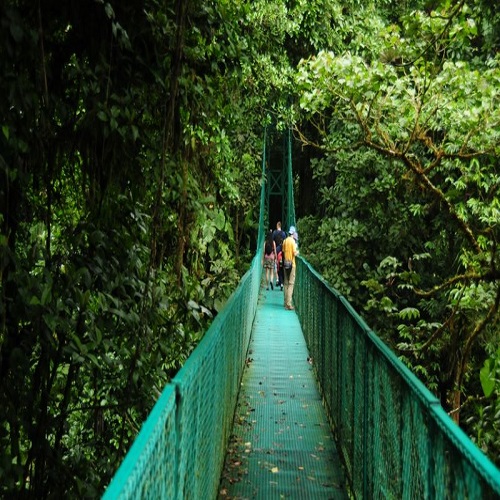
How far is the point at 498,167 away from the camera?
26.2 ft

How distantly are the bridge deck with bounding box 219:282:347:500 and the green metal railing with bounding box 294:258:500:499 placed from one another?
170 millimetres

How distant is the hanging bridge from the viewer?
138 cm

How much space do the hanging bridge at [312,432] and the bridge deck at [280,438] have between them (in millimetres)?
10

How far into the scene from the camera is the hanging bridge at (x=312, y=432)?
1.38 metres

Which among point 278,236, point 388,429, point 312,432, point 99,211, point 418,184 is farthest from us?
point 278,236

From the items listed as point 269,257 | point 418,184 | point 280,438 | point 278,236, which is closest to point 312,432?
point 280,438

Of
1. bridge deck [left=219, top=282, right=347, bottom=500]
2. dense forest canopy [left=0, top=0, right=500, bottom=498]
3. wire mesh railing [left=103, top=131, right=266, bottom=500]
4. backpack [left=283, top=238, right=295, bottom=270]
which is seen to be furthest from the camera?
backpack [left=283, top=238, right=295, bottom=270]

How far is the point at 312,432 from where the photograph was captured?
4.39 m

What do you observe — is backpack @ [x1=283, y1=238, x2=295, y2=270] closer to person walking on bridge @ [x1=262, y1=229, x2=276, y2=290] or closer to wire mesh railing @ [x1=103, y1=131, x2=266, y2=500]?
person walking on bridge @ [x1=262, y1=229, x2=276, y2=290]

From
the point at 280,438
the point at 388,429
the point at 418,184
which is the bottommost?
the point at 280,438

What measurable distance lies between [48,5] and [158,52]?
0.49 meters

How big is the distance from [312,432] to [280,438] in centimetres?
27

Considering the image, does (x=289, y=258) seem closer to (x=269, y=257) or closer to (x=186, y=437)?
(x=269, y=257)

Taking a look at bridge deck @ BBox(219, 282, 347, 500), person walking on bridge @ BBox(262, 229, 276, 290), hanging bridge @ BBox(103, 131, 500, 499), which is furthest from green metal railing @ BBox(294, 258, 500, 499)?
person walking on bridge @ BBox(262, 229, 276, 290)
